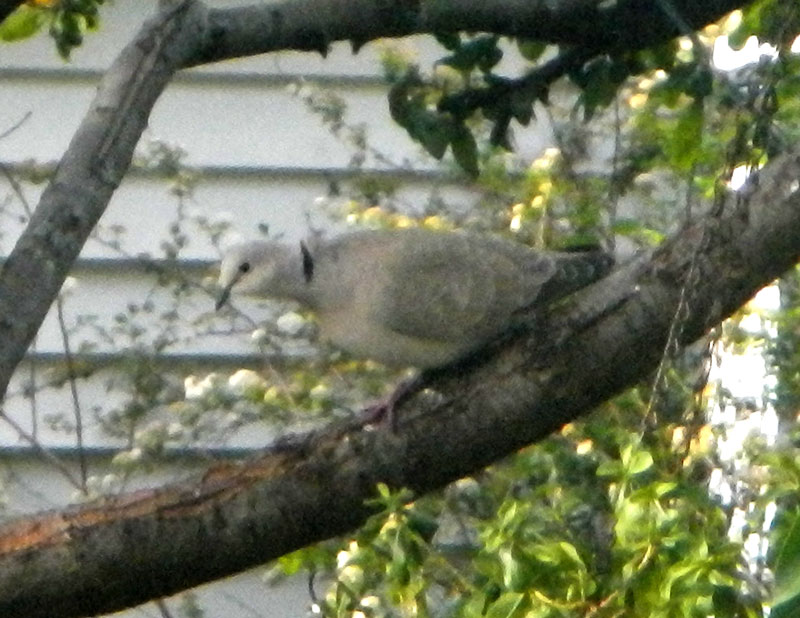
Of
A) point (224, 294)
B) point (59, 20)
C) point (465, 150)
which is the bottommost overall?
point (224, 294)

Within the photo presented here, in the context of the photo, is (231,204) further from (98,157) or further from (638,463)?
(638,463)

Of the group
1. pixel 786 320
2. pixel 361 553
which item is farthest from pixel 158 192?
pixel 361 553

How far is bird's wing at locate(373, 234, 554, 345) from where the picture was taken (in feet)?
11.8

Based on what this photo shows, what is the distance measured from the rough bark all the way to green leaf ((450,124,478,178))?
0.40 meters

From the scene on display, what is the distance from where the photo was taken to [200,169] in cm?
499

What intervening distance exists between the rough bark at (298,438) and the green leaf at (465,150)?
40 cm

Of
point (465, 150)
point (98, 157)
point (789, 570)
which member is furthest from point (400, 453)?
point (789, 570)

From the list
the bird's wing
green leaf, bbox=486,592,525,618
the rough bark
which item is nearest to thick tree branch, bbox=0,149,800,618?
the rough bark

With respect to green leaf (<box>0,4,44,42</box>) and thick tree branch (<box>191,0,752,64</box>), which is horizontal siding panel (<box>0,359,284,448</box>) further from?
thick tree branch (<box>191,0,752,64</box>)

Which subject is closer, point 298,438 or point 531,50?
point 298,438

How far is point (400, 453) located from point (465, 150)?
81cm

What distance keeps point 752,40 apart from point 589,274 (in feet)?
2.82

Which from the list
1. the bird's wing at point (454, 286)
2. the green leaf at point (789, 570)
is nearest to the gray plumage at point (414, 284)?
the bird's wing at point (454, 286)

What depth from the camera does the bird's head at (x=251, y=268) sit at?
3.86 metres
